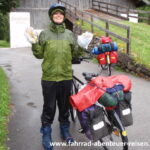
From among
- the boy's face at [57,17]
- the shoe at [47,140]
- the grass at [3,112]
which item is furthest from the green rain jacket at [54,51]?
the grass at [3,112]

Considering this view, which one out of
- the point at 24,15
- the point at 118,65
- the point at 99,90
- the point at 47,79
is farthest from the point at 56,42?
the point at 24,15

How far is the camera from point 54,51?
173 inches

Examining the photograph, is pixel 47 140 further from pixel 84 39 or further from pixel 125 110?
pixel 84 39

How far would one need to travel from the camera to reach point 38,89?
8.43 m

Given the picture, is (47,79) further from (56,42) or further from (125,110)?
(125,110)

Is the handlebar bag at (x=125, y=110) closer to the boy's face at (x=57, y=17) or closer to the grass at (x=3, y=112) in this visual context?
the boy's face at (x=57, y=17)

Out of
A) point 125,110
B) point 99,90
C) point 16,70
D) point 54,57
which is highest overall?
point 54,57

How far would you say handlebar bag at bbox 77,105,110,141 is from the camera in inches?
153

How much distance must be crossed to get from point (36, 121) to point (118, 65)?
5791mm

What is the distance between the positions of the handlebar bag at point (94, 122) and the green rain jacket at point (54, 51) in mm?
777

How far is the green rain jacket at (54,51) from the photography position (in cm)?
441

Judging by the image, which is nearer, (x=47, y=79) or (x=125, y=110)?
(x=125, y=110)

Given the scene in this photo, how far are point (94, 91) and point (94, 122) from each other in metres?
0.37

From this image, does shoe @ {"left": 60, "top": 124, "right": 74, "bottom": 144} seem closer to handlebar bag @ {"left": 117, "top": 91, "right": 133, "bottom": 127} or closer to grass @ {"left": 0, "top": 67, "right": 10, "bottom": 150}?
grass @ {"left": 0, "top": 67, "right": 10, "bottom": 150}
